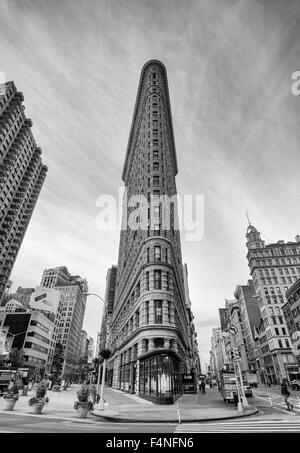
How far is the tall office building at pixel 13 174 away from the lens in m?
89.9

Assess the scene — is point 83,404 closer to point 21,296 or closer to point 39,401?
point 39,401

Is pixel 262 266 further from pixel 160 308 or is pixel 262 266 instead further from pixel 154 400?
pixel 154 400

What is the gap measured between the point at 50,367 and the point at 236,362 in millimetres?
116635

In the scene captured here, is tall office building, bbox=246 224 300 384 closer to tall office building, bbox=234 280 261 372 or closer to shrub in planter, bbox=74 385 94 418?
tall office building, bbox=234 280 261 372

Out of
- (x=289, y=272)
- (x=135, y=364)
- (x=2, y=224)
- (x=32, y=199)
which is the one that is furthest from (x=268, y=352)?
(x=32, y=199)

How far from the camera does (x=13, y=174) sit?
96.3 metres

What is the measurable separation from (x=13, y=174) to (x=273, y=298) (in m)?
104

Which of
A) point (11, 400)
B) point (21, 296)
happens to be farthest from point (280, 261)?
point (21, 296)

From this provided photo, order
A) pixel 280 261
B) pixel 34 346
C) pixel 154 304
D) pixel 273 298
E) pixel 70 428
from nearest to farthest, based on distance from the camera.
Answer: pixel 70 428 < pixel 154 304 < pixel 273 298 < pixel 280 261 < pixel 34 346

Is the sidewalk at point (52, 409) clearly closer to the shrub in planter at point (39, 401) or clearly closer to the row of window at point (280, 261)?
the shrub in planter at point (39, 401)

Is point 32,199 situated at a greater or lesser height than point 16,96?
lesser

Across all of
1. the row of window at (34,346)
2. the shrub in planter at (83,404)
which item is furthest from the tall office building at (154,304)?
the row of window at (34,346)

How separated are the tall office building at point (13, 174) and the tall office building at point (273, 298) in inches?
3568

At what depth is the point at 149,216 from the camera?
145ft
